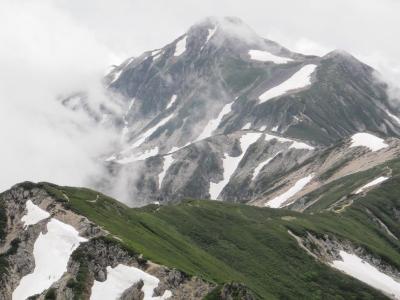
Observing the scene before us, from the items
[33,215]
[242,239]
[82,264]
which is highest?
[242,239]

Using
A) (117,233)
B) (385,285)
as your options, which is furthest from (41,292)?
(385,285)

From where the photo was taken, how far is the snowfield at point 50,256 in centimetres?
9144

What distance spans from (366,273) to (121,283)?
271 feet

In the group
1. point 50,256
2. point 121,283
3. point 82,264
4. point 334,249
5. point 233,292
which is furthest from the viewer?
point 334,249

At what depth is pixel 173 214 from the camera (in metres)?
162

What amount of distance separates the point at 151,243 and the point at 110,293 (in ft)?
83.8

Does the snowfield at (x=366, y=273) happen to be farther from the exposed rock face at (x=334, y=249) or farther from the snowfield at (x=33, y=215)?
the snowfield at (x=33, y=215)

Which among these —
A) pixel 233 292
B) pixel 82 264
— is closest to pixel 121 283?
pixel 82 264

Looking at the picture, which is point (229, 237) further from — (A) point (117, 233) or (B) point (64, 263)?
(B) point (64, 263)

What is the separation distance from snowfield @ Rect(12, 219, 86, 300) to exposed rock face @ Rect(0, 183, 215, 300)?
826 millimetres

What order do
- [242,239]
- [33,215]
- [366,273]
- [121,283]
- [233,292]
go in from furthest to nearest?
[366,273]
[242,239]
[33,215]
[121,283]
[233,292]

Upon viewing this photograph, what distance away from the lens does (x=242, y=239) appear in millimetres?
157375

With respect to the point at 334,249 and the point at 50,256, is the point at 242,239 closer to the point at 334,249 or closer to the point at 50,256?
the point at 334,249

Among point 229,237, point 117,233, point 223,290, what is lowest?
point 223,290
